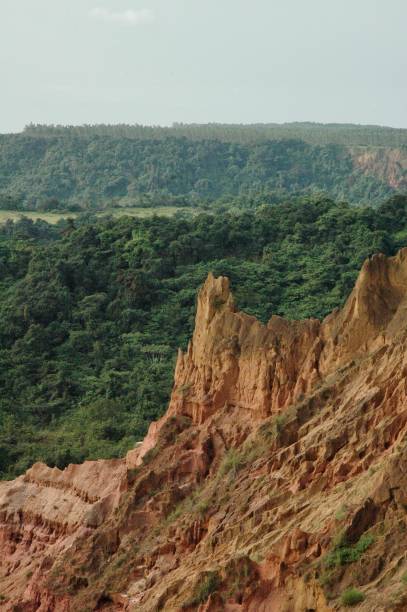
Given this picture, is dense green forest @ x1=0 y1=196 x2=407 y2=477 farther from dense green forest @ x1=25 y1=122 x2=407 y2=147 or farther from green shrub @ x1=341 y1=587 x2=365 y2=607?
dense green forest @ x1=25 y1=122 x2=407 y2=147

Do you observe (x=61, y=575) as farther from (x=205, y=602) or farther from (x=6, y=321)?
(x=6, y=321)

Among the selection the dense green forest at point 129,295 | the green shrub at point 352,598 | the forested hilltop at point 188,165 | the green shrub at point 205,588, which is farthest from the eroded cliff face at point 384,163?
the green shrub at point 352,598

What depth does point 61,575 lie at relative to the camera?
32.0m

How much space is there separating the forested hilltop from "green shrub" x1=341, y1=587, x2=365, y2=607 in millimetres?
137597

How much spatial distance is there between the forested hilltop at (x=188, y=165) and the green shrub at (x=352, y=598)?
137597 mm

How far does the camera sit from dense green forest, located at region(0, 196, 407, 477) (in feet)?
207

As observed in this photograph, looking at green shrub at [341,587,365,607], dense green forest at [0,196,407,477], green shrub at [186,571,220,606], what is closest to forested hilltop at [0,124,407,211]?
dense green forest at [0,196,407,477]

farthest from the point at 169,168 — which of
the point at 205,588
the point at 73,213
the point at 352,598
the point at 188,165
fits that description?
the point at 352,598

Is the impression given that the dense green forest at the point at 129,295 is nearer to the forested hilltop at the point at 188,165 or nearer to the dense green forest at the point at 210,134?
the forested hilltop at the point at 188,165

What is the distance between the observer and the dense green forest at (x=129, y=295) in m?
63.1

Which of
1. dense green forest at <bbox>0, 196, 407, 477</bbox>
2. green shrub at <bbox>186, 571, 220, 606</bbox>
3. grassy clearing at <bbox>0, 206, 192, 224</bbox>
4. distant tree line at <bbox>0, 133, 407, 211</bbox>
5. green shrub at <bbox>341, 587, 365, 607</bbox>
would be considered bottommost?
distant tree line at <bbox>0, 133, 407, 211</bbox>

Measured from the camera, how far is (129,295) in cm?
8025

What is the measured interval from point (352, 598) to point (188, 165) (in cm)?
15590

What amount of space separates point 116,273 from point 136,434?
1076 inches
